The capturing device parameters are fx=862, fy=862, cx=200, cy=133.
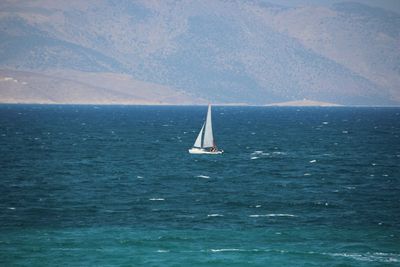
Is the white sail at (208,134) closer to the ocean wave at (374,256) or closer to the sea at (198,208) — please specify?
the sea at (198,208)

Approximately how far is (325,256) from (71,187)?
42694 mm

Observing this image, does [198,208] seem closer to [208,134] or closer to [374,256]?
[374,256]

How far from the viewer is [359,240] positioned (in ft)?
222

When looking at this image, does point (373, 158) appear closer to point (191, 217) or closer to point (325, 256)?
point (191, 217)

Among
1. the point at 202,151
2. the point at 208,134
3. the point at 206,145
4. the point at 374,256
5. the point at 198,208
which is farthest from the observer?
the point at 206,145

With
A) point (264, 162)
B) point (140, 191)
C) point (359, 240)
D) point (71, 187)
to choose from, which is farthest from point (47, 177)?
point (359, 240)

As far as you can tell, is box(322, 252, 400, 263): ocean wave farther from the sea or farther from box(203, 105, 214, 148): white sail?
box(203, 105, 214, 148): white sail

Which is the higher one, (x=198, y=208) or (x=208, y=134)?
(x=208, y=134)

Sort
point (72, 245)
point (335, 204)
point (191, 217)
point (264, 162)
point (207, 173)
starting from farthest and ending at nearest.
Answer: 1. point (264, 162)
2. point (207, 173)
3. point (335, 204)
4. point (191, 217)
5. point (72, 245)

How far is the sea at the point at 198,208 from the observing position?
62.6 metres

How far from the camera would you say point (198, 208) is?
82500mm

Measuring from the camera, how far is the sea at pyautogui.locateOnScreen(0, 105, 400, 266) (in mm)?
62594

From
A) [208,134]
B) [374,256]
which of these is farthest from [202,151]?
[374,256]

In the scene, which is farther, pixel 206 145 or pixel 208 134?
pixel 206 145
